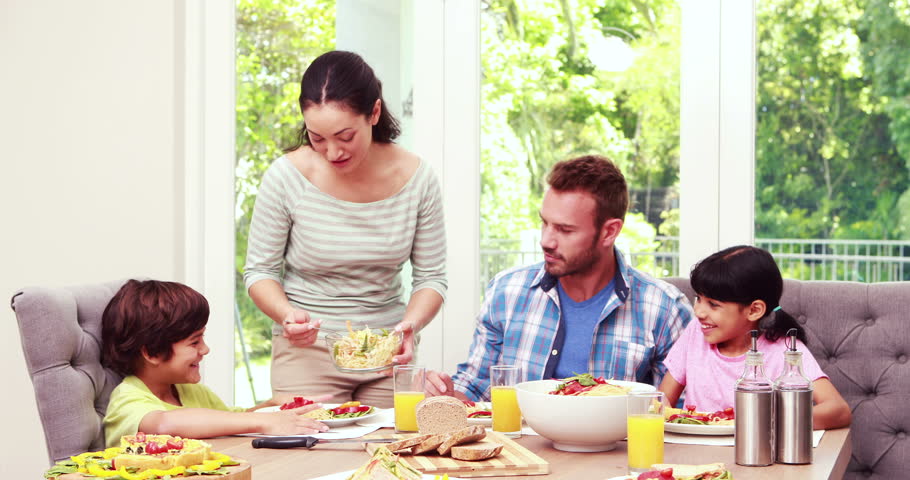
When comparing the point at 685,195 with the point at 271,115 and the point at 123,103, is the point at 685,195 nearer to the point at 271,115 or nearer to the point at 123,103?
the point at 271,115

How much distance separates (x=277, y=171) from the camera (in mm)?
2373

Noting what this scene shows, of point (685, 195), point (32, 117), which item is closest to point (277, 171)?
point (685, 195)

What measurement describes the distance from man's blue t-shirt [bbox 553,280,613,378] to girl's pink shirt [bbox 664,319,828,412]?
0.81ft

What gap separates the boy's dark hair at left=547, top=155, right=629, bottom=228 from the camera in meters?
2.37

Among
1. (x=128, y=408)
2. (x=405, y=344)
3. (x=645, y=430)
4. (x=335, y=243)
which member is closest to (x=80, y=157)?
(x=335, y=243)

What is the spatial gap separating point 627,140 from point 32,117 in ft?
6.81

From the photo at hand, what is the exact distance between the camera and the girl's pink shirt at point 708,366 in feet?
6.63

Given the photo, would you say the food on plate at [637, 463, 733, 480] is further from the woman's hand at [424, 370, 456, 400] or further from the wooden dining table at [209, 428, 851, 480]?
the woman's hand at [424, 370, 456, 400]

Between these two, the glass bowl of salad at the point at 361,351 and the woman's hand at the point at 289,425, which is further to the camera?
the glass bowl of salad at the point at 361,351

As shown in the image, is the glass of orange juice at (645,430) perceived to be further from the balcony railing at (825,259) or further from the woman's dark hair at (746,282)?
the balcony railing at (825,259)

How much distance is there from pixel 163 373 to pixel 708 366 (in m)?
1.14

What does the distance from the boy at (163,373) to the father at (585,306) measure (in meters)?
0.65

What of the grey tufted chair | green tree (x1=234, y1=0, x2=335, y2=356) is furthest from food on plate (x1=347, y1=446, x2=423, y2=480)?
green tree (x1=234, y1=0, x2=335, y2=356)

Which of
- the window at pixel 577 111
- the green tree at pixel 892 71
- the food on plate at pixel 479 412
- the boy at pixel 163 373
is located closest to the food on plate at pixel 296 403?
the boy at pixel 163 373
